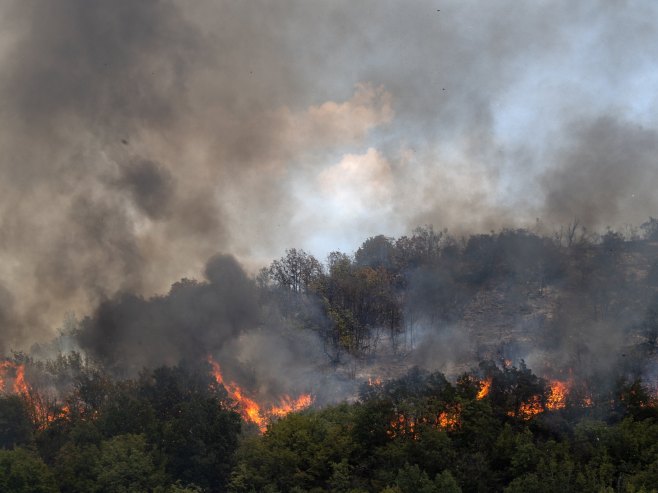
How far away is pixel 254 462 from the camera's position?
153 feet

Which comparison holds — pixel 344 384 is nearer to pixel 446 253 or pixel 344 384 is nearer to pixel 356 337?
pixel 356 337

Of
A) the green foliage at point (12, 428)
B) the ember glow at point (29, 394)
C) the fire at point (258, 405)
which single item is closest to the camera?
the green foliage at point (12, 428)

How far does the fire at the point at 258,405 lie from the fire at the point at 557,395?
2600 centimetres

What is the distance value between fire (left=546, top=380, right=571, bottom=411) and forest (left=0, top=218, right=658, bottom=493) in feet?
1.26

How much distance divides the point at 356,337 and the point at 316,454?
39.0 metres

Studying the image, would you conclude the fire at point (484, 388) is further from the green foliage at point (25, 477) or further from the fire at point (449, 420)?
the green foliage at point (25, 477)

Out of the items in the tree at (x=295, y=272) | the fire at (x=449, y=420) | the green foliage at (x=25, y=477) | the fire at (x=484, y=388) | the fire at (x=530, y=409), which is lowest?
the green foliage at (x=25, y=477)

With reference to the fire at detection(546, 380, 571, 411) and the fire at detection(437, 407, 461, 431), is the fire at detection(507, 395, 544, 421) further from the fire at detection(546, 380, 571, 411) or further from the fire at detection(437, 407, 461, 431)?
the fire at detection(437, 407, 461, 431)

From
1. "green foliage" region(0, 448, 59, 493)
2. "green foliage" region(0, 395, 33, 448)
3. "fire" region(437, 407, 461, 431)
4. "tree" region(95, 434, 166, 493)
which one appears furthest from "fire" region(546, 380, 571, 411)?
"green foliage" region(0, 395, 33, 448)

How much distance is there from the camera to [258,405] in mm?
70875

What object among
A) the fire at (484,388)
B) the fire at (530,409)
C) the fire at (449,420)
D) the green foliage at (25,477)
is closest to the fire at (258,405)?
the fire at (484,388)

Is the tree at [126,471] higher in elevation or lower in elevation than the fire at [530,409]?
lower

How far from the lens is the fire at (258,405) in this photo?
68562 millimetres

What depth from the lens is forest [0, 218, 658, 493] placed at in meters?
44.0
